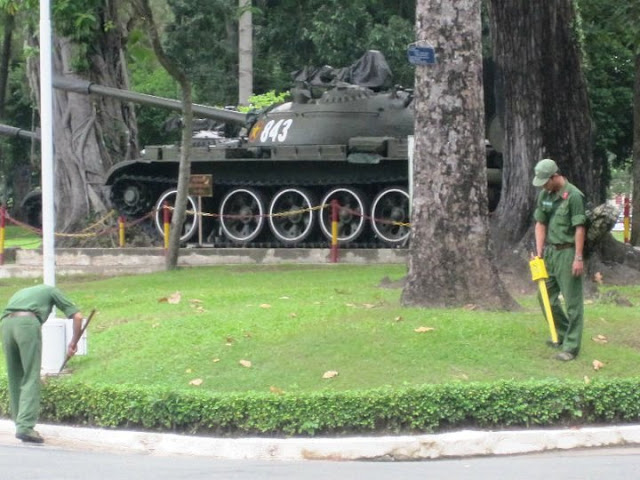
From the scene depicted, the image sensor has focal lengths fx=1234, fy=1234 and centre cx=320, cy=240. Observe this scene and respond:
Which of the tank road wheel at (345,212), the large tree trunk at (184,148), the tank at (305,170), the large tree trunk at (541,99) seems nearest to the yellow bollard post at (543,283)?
the large tree trunk at (541,99)

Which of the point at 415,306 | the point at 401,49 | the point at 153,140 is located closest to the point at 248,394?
the point at 415,306

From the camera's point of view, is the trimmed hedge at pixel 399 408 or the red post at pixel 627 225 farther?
the red post at pixel 627 225

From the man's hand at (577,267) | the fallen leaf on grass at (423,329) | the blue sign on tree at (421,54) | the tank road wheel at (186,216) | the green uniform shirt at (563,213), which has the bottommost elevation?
the fallen leaf on grass at (423,329)

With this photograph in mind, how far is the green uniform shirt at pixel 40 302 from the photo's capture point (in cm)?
995

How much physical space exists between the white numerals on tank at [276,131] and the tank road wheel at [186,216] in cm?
183

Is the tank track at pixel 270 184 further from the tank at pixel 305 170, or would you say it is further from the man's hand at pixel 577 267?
A: the man's hand at pixel 577 267

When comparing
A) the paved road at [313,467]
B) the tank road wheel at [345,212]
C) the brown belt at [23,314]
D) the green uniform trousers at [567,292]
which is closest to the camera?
the paved road at [313,467]

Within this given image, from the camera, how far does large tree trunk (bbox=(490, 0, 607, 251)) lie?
1548 centimetres

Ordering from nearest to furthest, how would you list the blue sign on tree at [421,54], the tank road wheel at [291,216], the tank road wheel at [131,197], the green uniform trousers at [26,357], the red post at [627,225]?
the green uniform trousers at [26,357] → the blue sign on tree at [421,54] → the tank road wheel at [291,216] → the tank road wheel at [131,197] → the red post at [627,225]

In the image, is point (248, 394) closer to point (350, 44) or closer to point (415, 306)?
point (415, 306)

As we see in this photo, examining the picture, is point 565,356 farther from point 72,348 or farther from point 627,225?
point 627,225

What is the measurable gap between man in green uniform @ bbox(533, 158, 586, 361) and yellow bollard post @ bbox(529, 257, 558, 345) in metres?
0.05

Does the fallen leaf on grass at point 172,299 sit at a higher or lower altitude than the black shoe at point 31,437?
higher

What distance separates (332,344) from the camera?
1109cm
